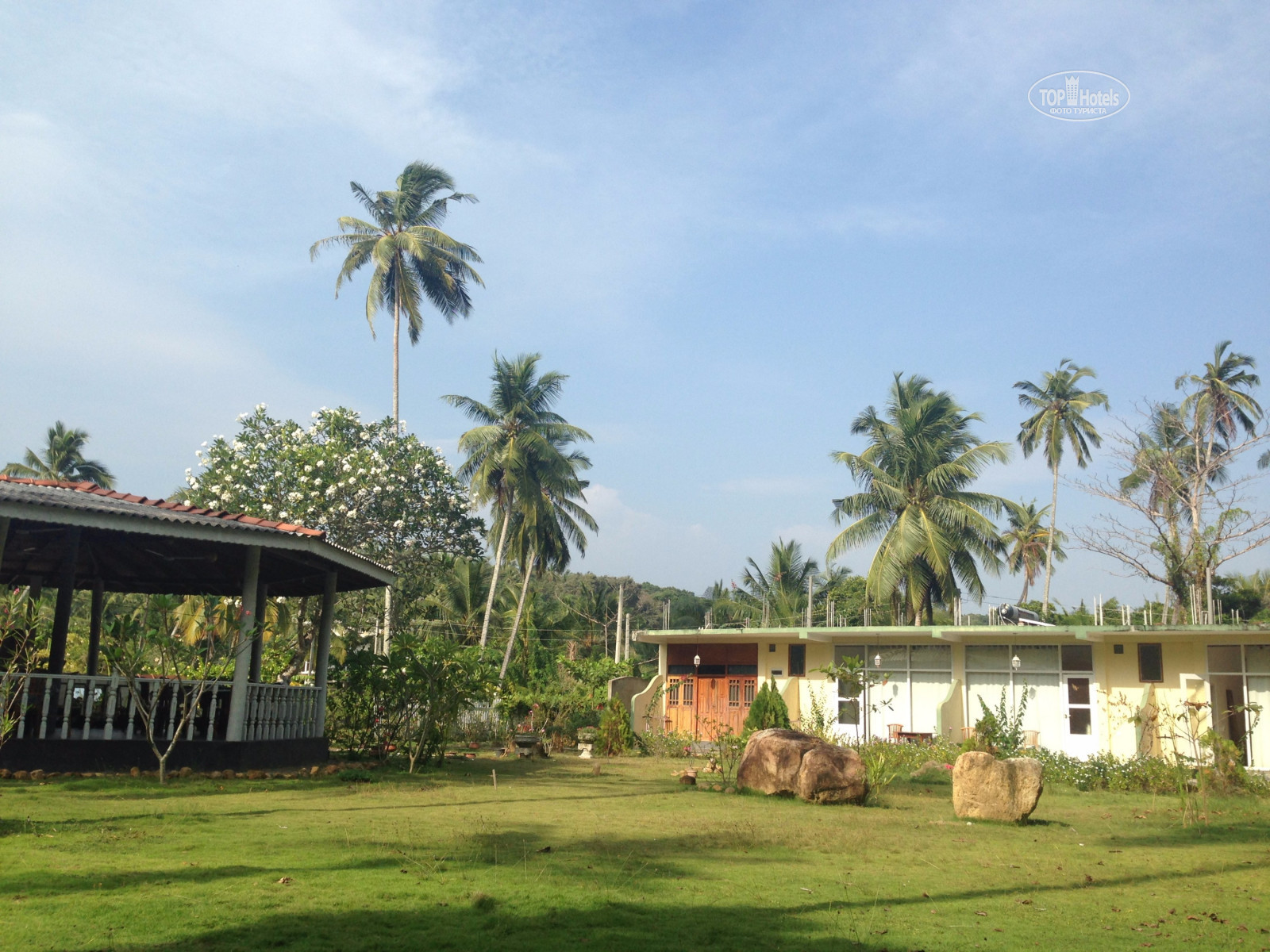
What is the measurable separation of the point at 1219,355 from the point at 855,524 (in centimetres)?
1823

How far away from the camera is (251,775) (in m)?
12.1

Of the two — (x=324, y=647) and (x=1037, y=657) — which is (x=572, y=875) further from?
(x=1037, y=657)

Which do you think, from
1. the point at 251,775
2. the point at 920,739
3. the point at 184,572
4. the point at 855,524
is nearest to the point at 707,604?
the point at 855,524

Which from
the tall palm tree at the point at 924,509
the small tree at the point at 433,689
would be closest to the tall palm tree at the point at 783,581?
the tall palm tree at the point at 924,509

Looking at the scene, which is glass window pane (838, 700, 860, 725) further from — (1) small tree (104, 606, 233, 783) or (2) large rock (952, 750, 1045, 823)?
(1) small tree (104, 606, 233, 783)

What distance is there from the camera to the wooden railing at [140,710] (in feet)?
37.3

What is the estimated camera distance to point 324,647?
14.9m

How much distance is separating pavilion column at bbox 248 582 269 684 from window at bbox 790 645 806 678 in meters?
14.8

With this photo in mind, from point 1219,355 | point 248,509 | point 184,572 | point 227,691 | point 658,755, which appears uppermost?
point 1219,355

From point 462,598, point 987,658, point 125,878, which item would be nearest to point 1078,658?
point 987,658

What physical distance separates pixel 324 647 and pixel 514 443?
21569mm

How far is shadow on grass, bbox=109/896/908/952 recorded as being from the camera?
15.9ft

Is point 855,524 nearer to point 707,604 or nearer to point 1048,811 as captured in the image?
point 707,604

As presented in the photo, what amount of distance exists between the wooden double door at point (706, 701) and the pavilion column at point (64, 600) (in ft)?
52.7
